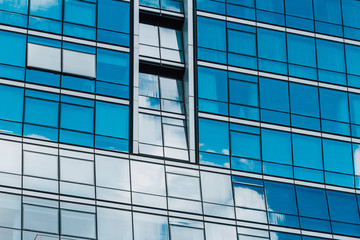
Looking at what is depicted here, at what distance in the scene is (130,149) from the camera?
43.9 m

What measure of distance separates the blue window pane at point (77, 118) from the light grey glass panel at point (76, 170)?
1775mm

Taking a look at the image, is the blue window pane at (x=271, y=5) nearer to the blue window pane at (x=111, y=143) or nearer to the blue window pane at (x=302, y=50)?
the blue window pane at (x=302, y=50)

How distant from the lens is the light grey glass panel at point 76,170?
42062 mm

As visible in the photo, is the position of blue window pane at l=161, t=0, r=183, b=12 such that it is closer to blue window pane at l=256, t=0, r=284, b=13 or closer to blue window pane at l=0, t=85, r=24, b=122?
blue window pane at l=256, t=0, r=284, b=13

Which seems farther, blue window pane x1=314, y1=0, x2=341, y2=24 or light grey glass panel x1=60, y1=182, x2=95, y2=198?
blue window pane x1=314, y1=0, x2=341, y2=24

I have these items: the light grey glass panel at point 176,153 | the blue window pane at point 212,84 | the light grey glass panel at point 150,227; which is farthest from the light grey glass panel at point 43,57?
the light grey glass panel at point 150,227

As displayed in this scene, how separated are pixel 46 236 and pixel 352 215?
1678 cm

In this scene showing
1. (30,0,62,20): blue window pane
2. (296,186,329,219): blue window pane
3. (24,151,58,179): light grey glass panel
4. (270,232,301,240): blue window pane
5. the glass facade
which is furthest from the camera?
(296,186,329,219): blue window pane

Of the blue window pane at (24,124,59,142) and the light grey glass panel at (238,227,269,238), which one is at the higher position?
the blue window pane at (24,124,59,142)

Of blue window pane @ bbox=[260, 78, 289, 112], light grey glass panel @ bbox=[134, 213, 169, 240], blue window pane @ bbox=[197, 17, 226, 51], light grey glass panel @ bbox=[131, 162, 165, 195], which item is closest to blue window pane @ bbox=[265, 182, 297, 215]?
blue window pane @ bbox=[260, 78, 289, 112]

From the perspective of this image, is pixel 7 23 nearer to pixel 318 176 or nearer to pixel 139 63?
pixel 139 63

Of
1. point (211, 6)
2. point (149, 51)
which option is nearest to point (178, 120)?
point (149, 51)

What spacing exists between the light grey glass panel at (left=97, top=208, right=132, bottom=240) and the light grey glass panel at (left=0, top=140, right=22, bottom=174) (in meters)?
4.50

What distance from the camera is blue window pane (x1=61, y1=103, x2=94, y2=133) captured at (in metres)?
43.2
